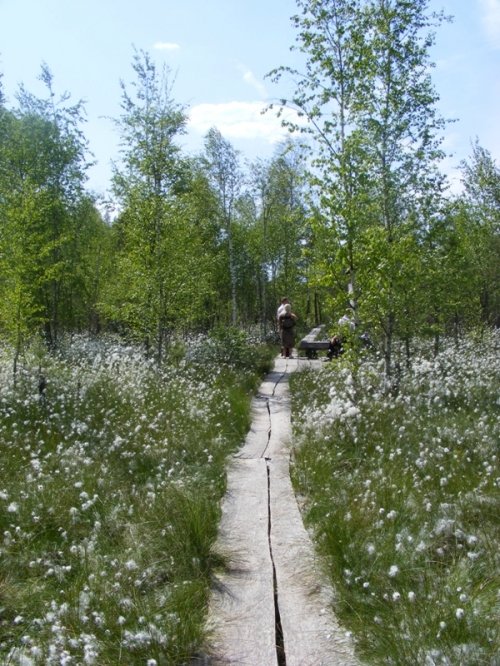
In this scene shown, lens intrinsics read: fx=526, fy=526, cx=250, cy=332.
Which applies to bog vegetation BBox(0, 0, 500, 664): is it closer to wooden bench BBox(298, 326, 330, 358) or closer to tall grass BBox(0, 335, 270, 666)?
tall grass BBox(0, 335, 270, 666)

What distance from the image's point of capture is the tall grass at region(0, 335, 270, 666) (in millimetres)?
3637

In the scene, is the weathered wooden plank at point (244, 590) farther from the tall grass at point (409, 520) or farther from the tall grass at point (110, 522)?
the tall grass at point (409, 520)

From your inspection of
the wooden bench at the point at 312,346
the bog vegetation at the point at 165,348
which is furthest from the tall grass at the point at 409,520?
the wooden bench at the point at 312,346

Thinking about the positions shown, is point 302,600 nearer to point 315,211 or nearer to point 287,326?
point 315,211

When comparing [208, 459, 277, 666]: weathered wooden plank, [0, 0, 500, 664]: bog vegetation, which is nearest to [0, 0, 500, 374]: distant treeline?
[0, 0, 500, 664]: bog vegetation

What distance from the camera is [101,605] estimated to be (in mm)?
3885

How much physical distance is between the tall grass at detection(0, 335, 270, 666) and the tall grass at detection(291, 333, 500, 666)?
122 centimetres

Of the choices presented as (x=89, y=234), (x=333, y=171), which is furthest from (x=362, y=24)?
(x=89, y=234)

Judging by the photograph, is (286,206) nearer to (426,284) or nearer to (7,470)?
(426,284)

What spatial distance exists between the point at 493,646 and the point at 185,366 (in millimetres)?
11913

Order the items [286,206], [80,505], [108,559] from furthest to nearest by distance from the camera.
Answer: [286,206] → [80,505] → [108,559]

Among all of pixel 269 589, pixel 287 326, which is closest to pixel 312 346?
pixel 287 326

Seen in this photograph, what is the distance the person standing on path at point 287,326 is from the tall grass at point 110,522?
28.9 ft

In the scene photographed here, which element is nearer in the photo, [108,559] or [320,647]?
[320,647]
